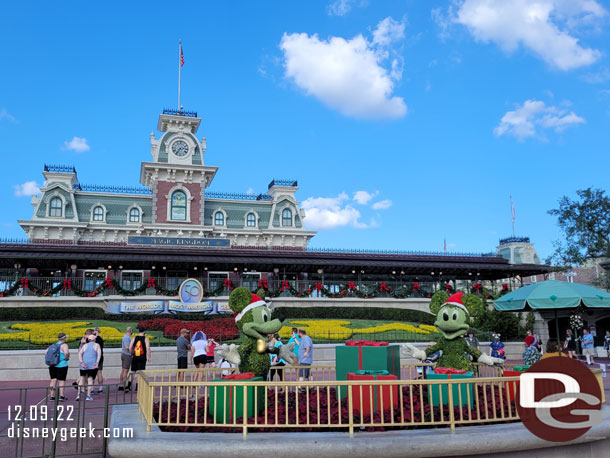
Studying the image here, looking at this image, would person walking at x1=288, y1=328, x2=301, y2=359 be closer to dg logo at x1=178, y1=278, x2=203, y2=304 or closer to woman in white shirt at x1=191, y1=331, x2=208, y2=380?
woman in white shirt at x1=191, y1=331, x2=208, y2=380

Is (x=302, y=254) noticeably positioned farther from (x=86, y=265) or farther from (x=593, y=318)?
(x=593, y=318)

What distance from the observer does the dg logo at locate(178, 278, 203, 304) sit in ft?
94.9

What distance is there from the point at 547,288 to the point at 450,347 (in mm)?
2787

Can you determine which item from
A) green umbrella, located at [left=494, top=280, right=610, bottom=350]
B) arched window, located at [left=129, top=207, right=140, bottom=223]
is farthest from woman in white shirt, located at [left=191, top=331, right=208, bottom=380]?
arched window, located at [left=129, top=207, right=140, bottom=223]

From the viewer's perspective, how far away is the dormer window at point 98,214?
43.9 meters

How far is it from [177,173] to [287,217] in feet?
36.1

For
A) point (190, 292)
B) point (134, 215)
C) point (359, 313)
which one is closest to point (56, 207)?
point (134, 215)

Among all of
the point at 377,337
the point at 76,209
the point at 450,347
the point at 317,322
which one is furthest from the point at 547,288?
the point at 76,209

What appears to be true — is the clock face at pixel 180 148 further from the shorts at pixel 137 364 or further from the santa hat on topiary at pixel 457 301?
the santa hat on topiary at pixel 457 301

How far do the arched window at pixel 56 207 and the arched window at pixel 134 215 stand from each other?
5.60 m

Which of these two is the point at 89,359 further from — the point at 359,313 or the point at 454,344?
the point at 359,313

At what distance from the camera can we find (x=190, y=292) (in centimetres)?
2911

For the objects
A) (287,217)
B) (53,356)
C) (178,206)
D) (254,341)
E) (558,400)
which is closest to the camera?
(558,400)

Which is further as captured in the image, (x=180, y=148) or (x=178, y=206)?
(x=180, y=148)
